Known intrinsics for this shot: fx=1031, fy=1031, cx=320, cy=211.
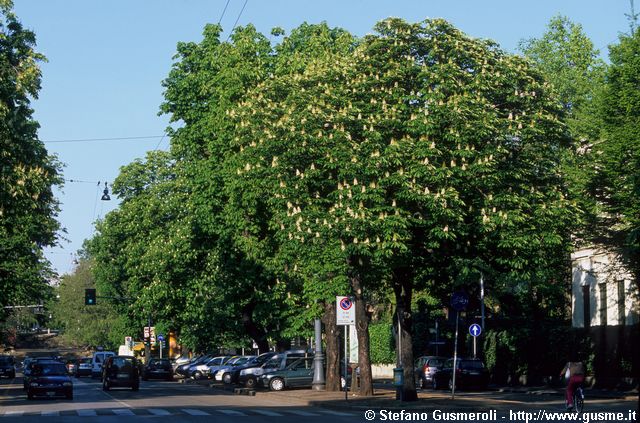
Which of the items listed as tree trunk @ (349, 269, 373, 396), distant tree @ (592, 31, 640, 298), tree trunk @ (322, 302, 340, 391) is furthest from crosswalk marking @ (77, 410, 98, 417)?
distant tree @ (592, 31, 640, 298)

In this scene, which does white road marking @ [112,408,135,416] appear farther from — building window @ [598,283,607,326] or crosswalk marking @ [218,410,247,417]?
building window @ [598,283,607,326]

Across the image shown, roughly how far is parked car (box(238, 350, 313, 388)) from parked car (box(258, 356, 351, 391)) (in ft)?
1.31

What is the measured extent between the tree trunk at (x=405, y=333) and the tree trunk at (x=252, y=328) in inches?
797

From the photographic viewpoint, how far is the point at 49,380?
41000 millimetres

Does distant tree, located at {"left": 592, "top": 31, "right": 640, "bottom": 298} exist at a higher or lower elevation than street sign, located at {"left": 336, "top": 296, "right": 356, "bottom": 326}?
higher

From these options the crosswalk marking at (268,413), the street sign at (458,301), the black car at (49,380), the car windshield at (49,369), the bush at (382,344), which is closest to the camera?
the crosswalk marking at (268,413)

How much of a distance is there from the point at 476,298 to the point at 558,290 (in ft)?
16.7

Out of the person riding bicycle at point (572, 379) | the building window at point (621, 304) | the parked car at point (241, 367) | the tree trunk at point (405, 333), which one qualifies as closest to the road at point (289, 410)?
the tree trunk at point (405, 333)

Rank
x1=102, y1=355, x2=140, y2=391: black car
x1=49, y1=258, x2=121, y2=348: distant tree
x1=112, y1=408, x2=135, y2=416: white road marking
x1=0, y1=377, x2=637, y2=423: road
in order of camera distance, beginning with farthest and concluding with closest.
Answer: x1=49, y1=258, x2=121, y2=348: distant tree, x1=102, y1=355, x2=140, y2=391: black car, x1=112, y1=408, x2=135, y2=416: white road marking, x1=0, y1=377, x2=637, y2=423: road

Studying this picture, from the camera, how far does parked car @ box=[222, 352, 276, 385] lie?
54987 mm

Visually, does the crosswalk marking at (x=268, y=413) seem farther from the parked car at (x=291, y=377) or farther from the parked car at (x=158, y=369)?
the parked car at (x=158, y=369)

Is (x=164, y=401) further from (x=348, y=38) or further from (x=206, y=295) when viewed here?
(x=206, y=295)

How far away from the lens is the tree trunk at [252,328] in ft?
180

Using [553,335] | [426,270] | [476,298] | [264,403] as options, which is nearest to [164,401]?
[264,403]
